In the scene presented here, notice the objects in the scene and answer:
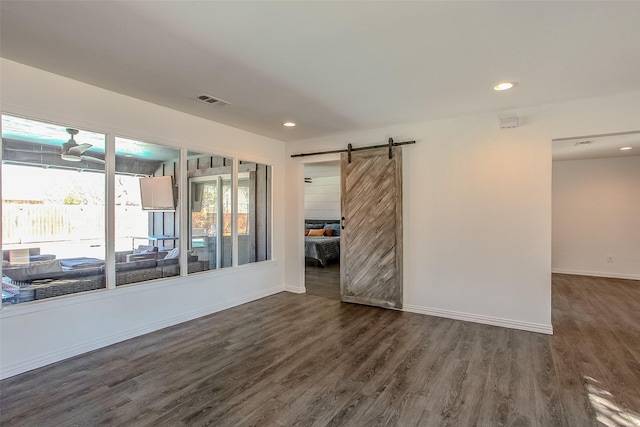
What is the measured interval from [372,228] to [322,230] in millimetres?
4558

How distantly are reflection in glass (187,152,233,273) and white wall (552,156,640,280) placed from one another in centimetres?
677

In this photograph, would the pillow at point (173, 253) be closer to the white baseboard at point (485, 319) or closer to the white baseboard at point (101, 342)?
the white baseboard at point (101, 342)

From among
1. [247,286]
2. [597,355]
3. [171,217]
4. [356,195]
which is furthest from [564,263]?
[171,217]

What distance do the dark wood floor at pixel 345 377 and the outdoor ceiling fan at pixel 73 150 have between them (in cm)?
185

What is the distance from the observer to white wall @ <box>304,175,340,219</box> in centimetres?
973

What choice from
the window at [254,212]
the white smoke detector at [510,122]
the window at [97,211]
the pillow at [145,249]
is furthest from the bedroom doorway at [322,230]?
the white smoke detector at [510,122]

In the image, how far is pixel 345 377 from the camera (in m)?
2.55

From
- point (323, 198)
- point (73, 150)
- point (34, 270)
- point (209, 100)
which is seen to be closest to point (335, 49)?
point (209, 100)

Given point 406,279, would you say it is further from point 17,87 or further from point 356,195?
point 17,87

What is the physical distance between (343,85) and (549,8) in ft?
5.24

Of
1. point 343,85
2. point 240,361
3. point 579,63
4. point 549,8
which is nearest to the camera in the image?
point 549,8

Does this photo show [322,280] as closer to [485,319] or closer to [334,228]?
[485,319]

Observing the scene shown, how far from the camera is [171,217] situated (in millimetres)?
3924

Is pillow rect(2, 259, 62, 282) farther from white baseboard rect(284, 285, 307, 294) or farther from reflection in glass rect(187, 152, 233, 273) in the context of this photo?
white baseboard rect(284, 285, 307, 294)
